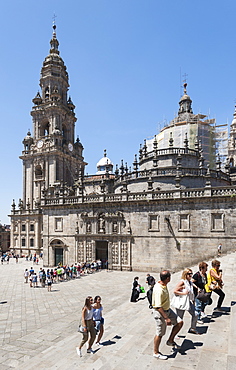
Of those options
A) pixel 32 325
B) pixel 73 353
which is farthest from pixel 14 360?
pixel 32 325

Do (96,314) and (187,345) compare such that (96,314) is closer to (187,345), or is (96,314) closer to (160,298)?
(187,345)

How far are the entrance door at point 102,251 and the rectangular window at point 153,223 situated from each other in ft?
18.4

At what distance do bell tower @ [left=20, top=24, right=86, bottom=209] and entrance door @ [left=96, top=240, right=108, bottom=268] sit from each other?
22260 mm

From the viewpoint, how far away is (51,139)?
48.7m

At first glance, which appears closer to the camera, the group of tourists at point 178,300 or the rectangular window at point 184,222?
the group of tourists at point 178,300

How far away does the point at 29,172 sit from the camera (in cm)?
5094

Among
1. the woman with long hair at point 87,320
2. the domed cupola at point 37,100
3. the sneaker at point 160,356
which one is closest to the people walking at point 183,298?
the sneaker at point 160,356

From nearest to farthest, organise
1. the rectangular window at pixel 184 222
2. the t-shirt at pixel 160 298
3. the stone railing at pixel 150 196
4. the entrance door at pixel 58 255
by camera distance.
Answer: the t-shirt at pixel 160 298 < the stone railing at pixel 150 196 < the rectangular window at pixel 184 222 < the entrance door at pixel 58 255

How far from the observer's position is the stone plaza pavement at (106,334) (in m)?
5.97

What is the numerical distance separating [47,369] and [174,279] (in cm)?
1232

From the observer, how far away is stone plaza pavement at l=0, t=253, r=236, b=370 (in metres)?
5.97

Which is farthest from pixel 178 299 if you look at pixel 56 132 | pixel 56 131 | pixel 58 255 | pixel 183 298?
pixel 56 131

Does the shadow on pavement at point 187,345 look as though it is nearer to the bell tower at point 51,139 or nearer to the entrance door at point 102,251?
the entrance door at point 102,251

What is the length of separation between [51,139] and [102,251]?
28780 millimetres
